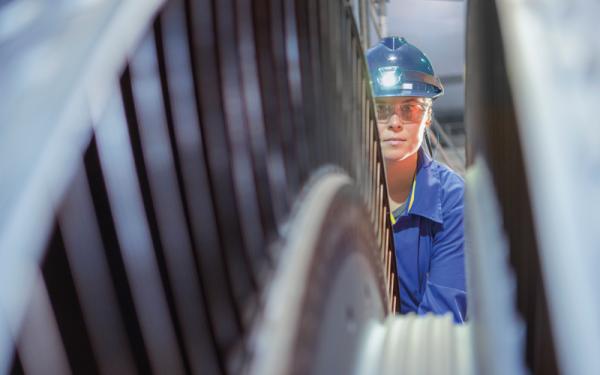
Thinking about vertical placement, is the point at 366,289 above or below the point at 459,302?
above

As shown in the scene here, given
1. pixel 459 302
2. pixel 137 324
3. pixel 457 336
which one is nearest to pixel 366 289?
pixel 457 336

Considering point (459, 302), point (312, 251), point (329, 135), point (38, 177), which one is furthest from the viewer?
point (459, 302)

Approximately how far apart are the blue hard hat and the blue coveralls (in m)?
0.15

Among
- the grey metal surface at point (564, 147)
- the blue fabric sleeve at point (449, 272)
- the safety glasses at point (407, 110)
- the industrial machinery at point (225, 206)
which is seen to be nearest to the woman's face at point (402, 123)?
the safety glasses at point (407, 110)

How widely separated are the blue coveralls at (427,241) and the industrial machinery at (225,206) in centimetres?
81

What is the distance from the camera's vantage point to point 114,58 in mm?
163

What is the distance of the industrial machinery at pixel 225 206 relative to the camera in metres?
0.14

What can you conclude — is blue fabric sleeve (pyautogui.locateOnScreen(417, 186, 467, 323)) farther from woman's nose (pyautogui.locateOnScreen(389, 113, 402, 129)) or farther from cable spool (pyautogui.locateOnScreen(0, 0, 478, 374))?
cable spool (pyautogui.locateOnScreen(0, 0, 478, 374))

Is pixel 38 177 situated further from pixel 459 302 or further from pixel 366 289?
pixel 459 302

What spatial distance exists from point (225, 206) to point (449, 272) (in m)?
0.94

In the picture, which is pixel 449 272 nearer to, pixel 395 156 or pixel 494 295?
→ pixel 395 156

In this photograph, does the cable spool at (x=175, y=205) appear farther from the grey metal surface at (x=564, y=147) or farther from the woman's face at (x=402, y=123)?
the woman's face at (x=402, y=123)

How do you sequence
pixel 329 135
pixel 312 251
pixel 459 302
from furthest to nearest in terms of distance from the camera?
pixel 459 302
pixel 329 135
pixel 312 251

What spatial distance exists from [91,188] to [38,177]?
2.1 inches
